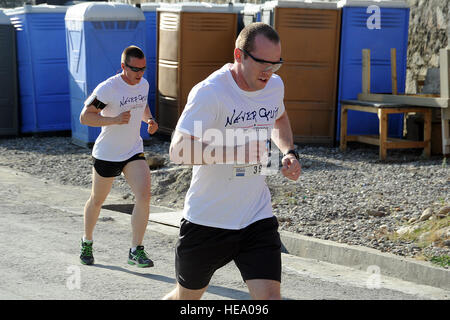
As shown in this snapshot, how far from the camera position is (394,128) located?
1363cm

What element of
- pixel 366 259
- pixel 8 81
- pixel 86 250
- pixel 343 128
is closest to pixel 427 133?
pixel 343 128

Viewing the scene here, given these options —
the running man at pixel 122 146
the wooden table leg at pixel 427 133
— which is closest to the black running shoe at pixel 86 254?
the running man at pixel 122 146

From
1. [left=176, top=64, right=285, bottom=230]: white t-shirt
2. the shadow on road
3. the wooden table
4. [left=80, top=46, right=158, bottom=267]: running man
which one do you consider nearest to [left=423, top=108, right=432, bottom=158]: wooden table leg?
the wooden table

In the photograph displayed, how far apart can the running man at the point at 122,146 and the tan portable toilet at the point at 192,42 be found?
7.52 metres

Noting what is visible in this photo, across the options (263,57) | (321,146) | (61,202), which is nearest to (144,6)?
(321,146)

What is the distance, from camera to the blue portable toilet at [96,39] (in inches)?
539

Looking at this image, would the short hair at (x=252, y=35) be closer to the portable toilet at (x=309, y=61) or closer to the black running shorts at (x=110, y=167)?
the black running shorts at (x=110, y=167)

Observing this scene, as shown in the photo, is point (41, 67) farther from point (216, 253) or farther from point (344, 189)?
point (216, 253)

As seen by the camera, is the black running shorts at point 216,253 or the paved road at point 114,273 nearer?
the black running shorts at point 216,253

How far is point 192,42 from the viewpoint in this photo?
47.1 feet

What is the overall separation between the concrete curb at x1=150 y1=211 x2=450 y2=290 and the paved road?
10cm
